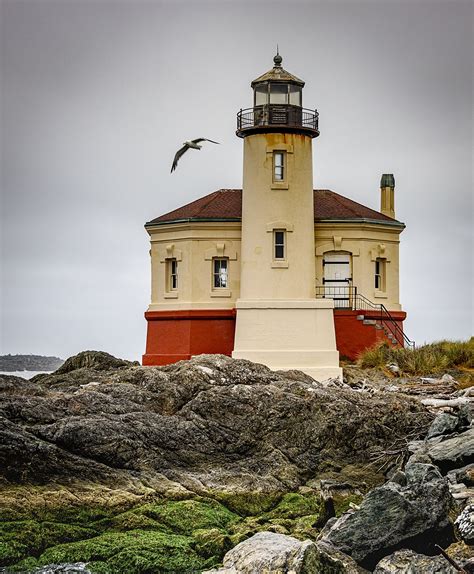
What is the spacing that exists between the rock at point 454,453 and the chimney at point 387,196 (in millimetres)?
15283

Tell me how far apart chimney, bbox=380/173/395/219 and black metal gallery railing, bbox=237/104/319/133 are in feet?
15.8

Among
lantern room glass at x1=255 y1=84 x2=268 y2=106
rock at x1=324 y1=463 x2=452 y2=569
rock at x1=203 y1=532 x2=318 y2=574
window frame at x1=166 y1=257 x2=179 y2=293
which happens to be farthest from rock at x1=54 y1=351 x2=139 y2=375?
rock at x1=324 y1=463 x2=452 y2=569

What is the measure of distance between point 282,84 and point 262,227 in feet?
12.3

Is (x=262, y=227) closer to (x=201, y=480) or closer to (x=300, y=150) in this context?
(x=300, y=150)

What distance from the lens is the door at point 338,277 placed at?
29984 mm

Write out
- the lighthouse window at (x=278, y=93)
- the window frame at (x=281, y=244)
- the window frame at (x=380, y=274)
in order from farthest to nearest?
the window frame at (x=380, y=274), the lighthouse window at (x=278, y=93), the window frame at (x=281, y=244)

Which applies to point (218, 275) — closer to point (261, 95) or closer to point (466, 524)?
point (261, 95)

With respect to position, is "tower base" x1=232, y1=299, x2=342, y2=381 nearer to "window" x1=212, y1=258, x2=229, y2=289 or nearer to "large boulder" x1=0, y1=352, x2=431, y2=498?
"window" x1=212, y1=258, x2=229, y2=289

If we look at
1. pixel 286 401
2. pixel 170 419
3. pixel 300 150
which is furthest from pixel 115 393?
pixel 300 150

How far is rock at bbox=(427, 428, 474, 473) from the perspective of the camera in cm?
1739

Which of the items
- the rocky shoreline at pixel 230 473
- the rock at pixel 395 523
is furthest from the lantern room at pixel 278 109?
the rock at pixel 395 523

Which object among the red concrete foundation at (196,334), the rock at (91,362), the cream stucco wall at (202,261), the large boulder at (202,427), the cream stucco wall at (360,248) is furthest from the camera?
the cream stucco wall at (360,248)

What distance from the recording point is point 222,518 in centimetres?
1692

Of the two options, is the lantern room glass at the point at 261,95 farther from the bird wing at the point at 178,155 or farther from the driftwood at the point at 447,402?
the driftwood at the point at 447,402
